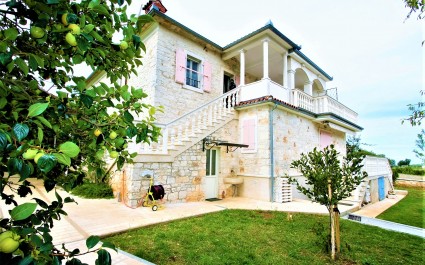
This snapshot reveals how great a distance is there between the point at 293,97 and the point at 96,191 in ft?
33.0

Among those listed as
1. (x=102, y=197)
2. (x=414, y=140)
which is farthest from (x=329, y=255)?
(x=414, y=140)

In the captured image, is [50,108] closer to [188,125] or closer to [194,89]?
[188,125]

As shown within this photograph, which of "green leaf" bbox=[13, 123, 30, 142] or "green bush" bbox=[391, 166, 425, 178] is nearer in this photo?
"green leaf" bbox=[13, 123, 30, 142]

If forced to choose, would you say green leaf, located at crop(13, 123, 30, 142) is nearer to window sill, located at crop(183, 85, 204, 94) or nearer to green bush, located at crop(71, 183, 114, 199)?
green bush, located at crop(71, 183, 114, 199)

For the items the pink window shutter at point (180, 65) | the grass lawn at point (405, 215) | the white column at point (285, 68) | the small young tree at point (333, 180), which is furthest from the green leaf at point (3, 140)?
the white column at point (285, 68)

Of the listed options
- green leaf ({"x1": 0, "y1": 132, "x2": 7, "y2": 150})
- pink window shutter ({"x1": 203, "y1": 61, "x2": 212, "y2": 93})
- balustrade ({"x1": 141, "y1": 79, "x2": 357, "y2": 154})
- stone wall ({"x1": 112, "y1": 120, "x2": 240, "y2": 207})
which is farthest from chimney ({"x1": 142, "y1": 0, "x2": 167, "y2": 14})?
green leaf ({"x1": 0, "y1": 132, "x2": 7, "y2": 150})

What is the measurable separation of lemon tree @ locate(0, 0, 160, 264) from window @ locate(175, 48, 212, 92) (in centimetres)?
813

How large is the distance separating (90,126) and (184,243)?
A: 3.64m

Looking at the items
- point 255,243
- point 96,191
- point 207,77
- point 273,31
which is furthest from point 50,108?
point 273,31

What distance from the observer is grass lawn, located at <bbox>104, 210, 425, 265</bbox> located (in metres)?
3.72

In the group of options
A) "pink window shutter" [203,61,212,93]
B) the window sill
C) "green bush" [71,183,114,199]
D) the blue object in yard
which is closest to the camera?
"green bush" [71,183,114,199]

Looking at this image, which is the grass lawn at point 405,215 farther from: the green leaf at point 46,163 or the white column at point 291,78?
the green leaf at point 46,163

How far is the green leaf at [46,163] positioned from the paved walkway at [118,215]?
3.32 m

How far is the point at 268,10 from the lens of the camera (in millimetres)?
10172
